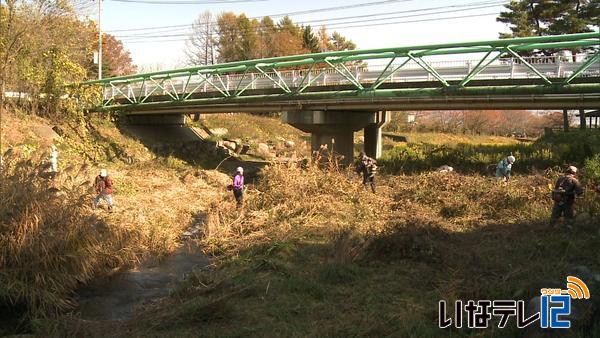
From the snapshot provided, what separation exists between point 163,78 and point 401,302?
21.8 m

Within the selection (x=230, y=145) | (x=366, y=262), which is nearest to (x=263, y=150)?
(x=230, y=145)

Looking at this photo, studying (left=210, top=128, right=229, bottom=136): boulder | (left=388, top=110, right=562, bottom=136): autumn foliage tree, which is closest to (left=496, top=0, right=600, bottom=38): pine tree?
(left=388, top=110, right=562, bottom=136): autumn foliage tree

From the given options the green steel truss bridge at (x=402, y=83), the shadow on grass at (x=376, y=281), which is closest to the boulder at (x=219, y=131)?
the green steel truss bridge at (x=402, y=83)

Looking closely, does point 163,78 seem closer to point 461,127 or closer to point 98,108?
point 98,108

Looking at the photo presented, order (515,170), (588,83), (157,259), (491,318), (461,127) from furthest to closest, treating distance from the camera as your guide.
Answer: (461,127) → (515,170) → (588,83) → (157,259) → (491,318)

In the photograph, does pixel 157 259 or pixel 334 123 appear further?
pixel 334 123

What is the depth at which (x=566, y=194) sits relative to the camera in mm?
9570

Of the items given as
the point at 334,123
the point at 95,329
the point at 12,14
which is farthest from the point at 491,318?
the point at 12,14

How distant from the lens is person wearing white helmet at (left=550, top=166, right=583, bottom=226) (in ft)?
31.3

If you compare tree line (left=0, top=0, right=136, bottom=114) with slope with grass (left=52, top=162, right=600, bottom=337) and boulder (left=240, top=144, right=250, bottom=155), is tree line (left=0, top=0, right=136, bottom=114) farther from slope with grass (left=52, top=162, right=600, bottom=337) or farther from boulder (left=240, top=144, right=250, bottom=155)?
slope with grass (left=52, top=162, right=600, bottom=337)

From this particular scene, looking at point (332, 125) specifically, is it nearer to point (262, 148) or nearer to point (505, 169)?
point (505, 169)

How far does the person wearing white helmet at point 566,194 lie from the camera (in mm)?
9546

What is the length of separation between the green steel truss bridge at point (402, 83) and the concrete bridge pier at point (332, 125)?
411 mm

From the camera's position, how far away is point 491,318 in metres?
5.54
